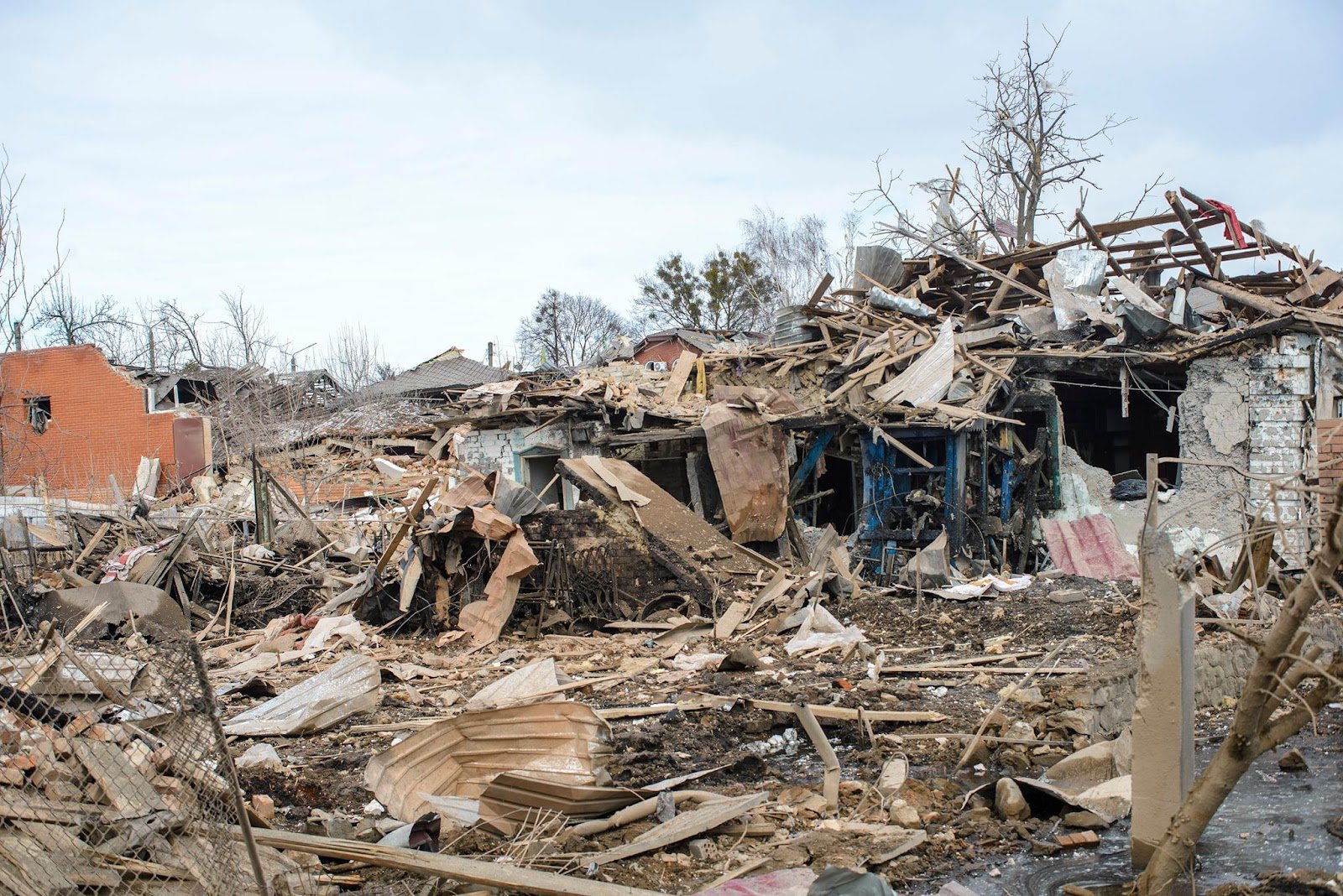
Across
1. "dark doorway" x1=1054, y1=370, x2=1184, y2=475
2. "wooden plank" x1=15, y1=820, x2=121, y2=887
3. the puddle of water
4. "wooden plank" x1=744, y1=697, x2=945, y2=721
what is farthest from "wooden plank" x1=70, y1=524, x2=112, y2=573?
"dark doorway" x1=1054, y1=370, x2=1184, y2=475

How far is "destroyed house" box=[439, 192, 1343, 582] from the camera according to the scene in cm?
1233

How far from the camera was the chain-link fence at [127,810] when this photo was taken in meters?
3.36

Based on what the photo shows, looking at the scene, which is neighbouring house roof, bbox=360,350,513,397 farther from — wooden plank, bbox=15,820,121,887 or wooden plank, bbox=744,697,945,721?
wooden plank, bbox=15,820,121,887

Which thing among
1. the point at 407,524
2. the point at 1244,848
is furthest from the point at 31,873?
the point at 407,524

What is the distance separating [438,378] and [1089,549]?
88.3 feet

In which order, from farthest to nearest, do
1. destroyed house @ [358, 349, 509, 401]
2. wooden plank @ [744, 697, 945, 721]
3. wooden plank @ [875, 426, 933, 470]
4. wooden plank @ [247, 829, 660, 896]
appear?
destroyed house @ [358, 349, 509, 401], wooden plank @ [875, 426, 933, 470], wooden plank @ [744, 697, 945, 721], wooden plank @ [247, 829, 660, 896]

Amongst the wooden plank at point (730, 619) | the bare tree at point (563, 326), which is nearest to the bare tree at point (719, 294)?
the bare tree at point (563, 326)

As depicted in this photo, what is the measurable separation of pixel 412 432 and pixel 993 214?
1655cm

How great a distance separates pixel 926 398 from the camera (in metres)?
12.8

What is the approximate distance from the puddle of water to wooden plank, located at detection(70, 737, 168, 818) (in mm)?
3535

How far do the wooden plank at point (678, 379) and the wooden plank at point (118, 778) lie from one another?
37.5 feet

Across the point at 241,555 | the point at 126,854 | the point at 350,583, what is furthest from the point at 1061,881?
the point at 241,555

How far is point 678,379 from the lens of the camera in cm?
1585

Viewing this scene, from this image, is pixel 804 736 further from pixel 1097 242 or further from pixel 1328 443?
pixel 1097 242
